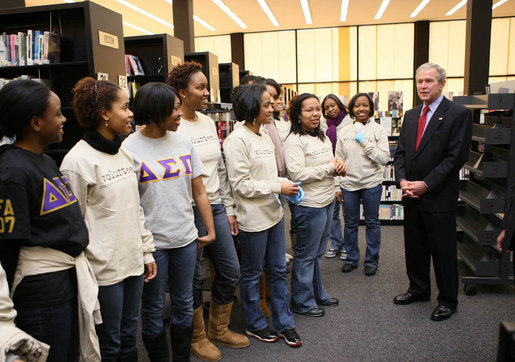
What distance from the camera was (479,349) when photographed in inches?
92.7

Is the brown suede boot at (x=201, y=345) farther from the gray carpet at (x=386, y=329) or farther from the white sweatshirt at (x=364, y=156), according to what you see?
the white sweatshirt at (x=364, y=156)

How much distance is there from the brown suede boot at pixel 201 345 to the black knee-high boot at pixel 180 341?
0.80 ft

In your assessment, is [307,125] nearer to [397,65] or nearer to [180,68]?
[180,68]

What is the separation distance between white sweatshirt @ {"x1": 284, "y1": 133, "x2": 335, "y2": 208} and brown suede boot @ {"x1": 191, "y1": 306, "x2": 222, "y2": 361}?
0.92 meters

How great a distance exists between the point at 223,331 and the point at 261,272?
43 centimetres

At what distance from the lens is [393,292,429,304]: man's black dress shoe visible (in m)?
2.97

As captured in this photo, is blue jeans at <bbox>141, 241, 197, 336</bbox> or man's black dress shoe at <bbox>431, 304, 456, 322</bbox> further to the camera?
man's black dress shoe at <bbox>431, 304, 456, 322</bbox>

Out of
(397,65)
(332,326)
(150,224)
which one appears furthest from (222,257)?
(397,65)

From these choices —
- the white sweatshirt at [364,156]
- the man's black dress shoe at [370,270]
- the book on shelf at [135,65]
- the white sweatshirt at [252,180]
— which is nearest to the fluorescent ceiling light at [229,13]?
the book on shelf at [135,65]

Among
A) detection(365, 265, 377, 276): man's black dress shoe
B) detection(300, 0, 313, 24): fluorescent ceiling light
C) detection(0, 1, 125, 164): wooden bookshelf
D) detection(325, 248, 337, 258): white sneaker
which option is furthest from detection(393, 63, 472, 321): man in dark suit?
detection(300, 0, 313, 24): fluorescent ceiling light

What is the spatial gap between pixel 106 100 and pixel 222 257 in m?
1.10

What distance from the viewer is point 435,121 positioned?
2645 millimetres

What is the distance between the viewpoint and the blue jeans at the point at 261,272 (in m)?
2.32

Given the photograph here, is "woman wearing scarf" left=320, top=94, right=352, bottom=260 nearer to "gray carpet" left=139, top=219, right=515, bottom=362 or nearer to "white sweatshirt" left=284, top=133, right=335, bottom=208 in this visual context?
"gray carpet" left=139, top=219, right=515, bottom=362
